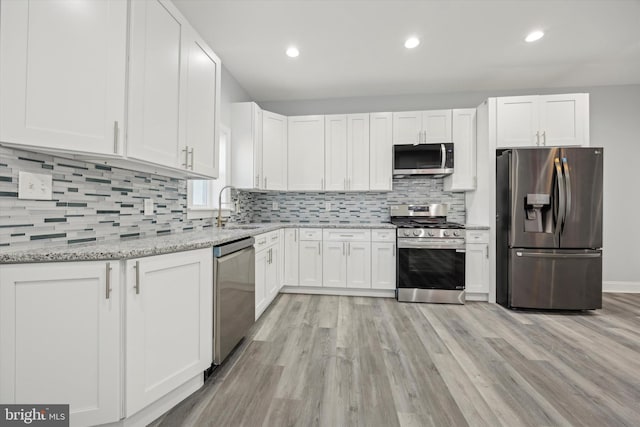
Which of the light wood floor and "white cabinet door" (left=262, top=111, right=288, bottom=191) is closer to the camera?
the light wood floor

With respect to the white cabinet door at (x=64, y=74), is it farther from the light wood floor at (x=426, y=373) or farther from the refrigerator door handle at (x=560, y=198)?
the refrigerator door handle at (x=560, y=198)

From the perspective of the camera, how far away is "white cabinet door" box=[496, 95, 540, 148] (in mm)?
3145

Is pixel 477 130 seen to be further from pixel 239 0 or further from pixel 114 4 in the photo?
pixel 114 4

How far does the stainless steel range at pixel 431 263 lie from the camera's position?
3.20 meters

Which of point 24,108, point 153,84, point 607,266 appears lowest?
point 607,266

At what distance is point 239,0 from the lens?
6.97 feet

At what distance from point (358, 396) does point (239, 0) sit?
114 inches

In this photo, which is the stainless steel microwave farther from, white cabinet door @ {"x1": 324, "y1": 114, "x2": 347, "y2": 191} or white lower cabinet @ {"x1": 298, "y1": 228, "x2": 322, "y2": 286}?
white lower cabinet @ {"x1": 298, "y1": 228, "x2": 322, "y2": 286}

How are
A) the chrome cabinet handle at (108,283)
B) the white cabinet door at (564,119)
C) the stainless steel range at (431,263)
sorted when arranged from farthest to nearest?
1. the stainless steel range at (431,263)
2. the white cabinet door at (564,119)
3. the chrome cabinet handle at (108,283)

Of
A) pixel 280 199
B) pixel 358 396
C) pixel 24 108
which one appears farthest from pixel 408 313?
pixel 24 108

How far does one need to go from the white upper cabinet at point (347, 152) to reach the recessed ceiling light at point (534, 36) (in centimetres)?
176

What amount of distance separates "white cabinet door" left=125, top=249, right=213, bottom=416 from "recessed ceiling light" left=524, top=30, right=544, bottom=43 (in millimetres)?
3392

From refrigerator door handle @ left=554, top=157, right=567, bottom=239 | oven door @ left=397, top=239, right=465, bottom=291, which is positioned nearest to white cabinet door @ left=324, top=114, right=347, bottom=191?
oven door @ left=397, top=239, right=465, bottom=291

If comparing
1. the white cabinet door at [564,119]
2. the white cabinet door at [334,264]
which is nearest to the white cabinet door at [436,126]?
the white cabinet door at [564,119]
